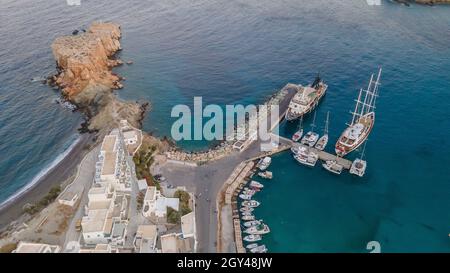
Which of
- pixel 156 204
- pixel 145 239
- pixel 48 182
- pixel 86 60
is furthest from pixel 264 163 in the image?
pixel 86 60

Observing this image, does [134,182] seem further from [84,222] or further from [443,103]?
[443,103]

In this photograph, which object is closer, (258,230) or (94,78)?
(258,230)

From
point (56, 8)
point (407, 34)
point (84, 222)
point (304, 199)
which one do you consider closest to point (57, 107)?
point (84, 222)

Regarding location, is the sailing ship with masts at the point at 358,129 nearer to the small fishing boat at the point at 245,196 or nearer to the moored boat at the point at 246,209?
the small fishing boat at the point at 245,196

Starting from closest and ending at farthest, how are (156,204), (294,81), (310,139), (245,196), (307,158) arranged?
(156,204) → (245,196) → (307,158) → (310,139) → (294,81)

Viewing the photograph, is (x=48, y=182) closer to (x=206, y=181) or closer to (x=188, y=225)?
(x=206, y=181)

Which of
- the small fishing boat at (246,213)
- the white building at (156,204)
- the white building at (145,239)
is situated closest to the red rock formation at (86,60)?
the white building at (156,204)
